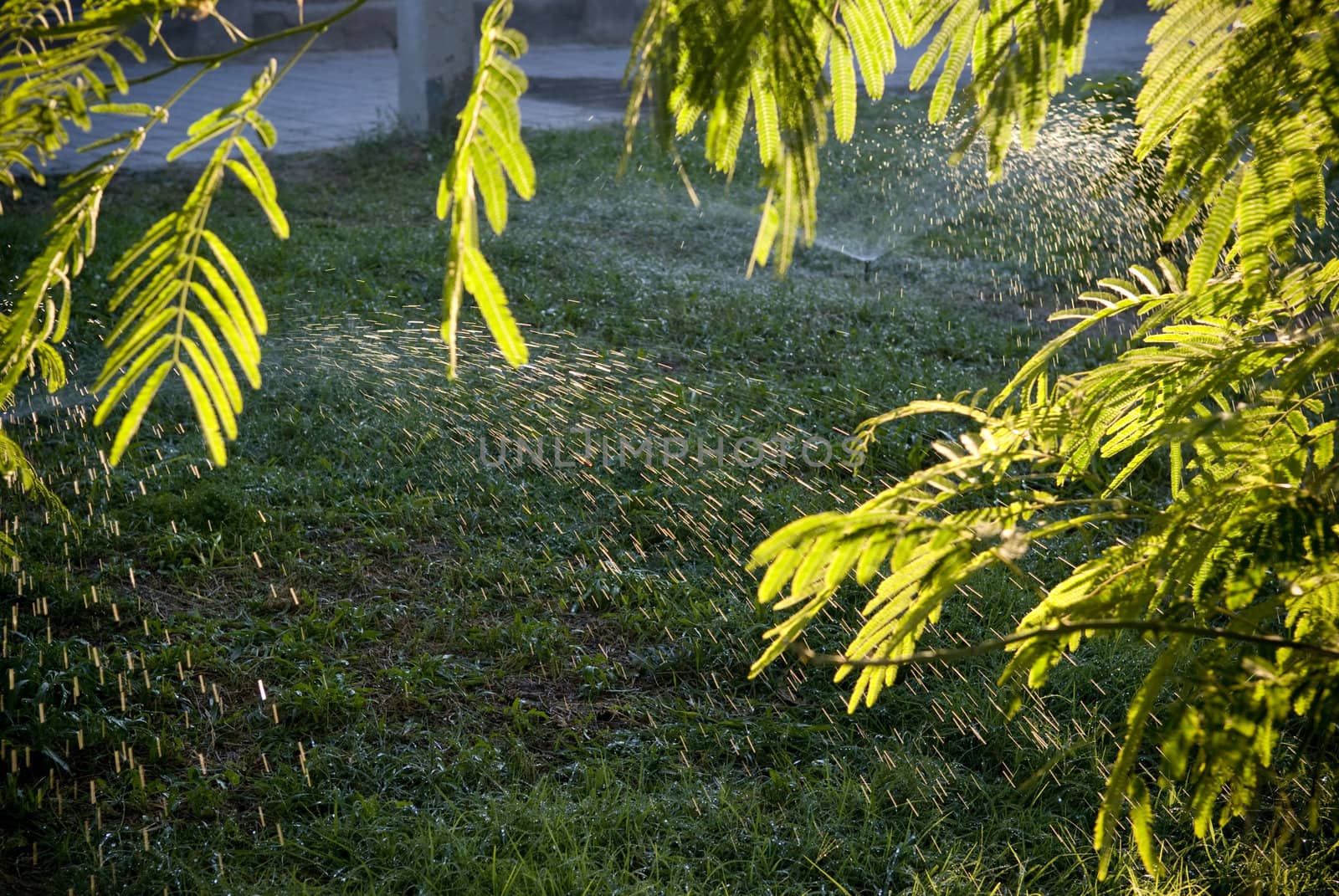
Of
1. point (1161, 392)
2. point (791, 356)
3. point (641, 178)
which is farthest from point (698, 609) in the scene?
point (641, 178)

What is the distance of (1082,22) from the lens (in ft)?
4.83

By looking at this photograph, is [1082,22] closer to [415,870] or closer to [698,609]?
[415,870]

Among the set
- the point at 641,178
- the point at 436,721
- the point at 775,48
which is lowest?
the point at 436,721

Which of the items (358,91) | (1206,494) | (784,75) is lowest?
(358,91)

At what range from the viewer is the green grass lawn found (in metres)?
2.68

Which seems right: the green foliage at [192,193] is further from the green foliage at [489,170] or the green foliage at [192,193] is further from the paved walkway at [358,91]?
the paved walkway at [358,91]

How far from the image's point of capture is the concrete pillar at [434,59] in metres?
10.2

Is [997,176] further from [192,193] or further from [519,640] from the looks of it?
[519,640]

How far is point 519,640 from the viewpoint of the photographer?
3.55 meters

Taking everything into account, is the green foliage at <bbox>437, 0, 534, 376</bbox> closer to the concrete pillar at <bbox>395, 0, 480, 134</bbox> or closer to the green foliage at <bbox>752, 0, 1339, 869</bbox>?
the green foliage at <bbox>752, 0, 1339, 869</bbox>

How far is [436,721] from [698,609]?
922 millimetres

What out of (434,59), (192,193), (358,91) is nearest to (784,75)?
(192,193)

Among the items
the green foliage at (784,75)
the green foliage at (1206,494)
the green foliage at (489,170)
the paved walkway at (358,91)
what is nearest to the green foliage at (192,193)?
the green foliage at (489,170)

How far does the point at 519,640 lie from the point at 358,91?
1156 cm
